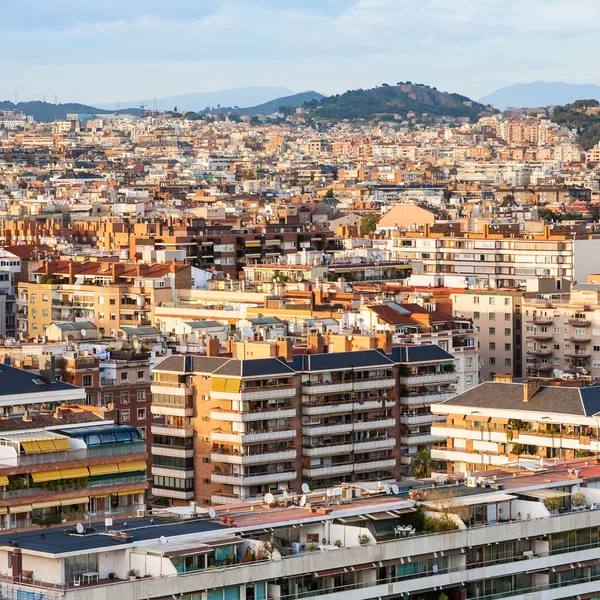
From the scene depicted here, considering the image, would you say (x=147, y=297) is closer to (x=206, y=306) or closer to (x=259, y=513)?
(x=206, y=306)

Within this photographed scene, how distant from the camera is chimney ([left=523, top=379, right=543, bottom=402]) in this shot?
46.1 meters

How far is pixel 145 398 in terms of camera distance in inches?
2154

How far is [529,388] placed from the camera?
46312 millimetres

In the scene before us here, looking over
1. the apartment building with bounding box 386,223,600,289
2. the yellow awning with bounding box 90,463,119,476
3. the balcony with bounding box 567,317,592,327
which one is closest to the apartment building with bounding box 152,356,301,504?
the yellow awning with bounding box 90,463,119,476

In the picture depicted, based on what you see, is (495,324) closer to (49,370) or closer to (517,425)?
(49,370)

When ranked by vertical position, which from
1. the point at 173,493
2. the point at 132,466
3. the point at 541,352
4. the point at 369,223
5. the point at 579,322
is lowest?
the point at 369,223

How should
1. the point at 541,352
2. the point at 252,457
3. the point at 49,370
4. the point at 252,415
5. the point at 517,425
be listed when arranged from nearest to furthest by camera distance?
1. the point at 517,425
2. the point at 49,370
3. the point at 252,457
4. the point at 252,415
5. the point at 541,352

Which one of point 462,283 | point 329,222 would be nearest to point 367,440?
point 462,283

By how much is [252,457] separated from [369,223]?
305ft

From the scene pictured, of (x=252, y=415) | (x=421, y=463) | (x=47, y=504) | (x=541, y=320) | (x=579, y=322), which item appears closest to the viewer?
(x=47, y=504)

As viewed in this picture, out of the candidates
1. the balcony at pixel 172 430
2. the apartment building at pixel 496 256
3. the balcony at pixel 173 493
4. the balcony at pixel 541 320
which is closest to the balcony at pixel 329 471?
the balcony at pixel 173 493

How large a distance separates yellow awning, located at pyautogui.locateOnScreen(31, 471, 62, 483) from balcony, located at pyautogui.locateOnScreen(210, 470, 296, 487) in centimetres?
973

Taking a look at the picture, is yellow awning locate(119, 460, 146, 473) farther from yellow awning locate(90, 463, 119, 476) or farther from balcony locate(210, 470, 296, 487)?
balcony locate(210, 470, 296, 487)

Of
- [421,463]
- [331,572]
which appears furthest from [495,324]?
[331,572]
